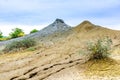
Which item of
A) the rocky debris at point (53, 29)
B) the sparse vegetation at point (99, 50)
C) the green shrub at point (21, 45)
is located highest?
the rocky debris at point (53, 29)

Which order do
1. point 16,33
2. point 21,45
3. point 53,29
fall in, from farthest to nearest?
1. point 16,33
2. point 53,29
3. point 21,45

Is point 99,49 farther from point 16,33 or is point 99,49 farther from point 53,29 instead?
point 16,33

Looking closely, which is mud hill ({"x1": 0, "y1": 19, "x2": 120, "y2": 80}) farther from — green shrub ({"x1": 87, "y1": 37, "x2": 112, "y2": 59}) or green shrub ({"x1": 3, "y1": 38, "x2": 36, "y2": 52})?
green shrub ({"x1": 3, "y1": 38, "x2": 36, "y2": 52})

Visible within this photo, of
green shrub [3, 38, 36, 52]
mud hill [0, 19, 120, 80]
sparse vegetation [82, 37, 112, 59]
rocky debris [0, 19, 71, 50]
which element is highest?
rocky debris [0, 19, 71, 50]

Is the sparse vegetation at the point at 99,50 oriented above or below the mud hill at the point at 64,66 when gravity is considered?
above

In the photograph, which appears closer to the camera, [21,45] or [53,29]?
[21,45]

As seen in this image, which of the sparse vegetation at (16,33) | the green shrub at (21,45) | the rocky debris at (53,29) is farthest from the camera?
the sparse vegetation at (16,33)

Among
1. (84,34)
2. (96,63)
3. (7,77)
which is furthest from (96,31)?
(7,77)

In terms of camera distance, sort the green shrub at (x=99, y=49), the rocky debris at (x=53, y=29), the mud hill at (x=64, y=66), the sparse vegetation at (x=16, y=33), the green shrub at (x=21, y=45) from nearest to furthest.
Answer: the mud hill at (x=64, y=66) → the green shrub at (x=99, y=49) → the green shrub at (x=21, y=45) → the rocky debris at (x=53, y=29) → the sparse vegetation at (x=16, y=33)

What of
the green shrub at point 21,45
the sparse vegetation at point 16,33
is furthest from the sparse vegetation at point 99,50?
the sparse vegetation at point 16,33

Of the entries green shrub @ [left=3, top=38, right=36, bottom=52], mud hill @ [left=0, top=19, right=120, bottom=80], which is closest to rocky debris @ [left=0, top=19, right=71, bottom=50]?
green shrub @ [left=3, top=38, right=36, bottom=52]

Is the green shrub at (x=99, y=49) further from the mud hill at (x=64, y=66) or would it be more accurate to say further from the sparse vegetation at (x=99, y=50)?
the mud hill at (x=64, y=66)

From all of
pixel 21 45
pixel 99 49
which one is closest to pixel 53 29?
pixel 21 45

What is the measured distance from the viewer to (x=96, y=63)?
8312 millimetres
